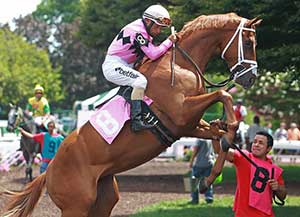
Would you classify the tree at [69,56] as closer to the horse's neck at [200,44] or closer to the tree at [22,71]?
the tree at [22,71]

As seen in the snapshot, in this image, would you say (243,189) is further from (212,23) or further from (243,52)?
(212,23)

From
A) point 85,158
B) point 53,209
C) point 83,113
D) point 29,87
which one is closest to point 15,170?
point 83,113

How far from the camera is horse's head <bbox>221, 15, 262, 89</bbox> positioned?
725 centimetres

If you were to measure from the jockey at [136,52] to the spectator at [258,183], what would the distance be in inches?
38.9

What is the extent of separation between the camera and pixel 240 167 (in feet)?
25.0

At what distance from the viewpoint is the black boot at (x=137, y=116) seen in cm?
715

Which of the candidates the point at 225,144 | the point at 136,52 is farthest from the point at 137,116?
the point at 225,144

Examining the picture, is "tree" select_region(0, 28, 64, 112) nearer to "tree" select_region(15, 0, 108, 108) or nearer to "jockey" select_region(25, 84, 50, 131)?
"tree" select_region(15, 0, 108, 108)

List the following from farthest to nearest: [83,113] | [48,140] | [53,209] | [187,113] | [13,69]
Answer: [13,69] < [83,113] < [48,140] < [53,209] < [187,113]

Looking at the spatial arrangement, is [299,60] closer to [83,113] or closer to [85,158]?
[85,158]

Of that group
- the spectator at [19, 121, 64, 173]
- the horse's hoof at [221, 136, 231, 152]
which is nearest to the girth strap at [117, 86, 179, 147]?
the horse's hoof at [221, 136, 231, 152]

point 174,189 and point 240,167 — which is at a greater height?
point 240,167

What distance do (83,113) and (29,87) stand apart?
28.7 m

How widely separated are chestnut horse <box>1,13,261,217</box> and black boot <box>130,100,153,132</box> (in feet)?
0.31
